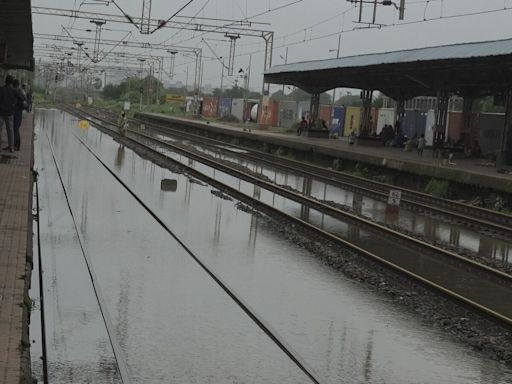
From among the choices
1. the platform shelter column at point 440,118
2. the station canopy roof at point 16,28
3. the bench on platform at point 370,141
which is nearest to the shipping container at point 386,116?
the bench on platform at point 370,141

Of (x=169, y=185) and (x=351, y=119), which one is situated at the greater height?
(x=351, y=119)

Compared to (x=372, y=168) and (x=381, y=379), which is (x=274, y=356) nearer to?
(x=381, y=379)

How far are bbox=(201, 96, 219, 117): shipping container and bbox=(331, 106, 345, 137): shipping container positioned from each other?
29.9 meters

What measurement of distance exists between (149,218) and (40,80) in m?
157

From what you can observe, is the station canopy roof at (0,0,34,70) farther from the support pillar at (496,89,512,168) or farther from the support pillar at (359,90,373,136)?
the support pillar at (359,90,373,136)

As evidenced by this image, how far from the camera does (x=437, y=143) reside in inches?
1346

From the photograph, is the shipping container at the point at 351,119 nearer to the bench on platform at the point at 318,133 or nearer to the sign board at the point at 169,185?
the bench on platform at the point at 318,133

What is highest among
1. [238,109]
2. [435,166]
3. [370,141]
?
[238,109]

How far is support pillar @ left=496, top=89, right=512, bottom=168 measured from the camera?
28844mm

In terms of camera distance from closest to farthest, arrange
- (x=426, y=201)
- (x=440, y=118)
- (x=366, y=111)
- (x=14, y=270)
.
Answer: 1. (x=14, y=270)
2. (x=426, y=201)
3. (x=440, y=118)
4. (x=366, y=111)

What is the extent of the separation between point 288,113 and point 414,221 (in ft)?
177

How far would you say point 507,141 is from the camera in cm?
2983

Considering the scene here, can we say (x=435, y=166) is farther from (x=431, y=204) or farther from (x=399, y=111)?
(x=399, y=111)

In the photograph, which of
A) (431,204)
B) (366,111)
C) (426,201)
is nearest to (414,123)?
(366,111)
